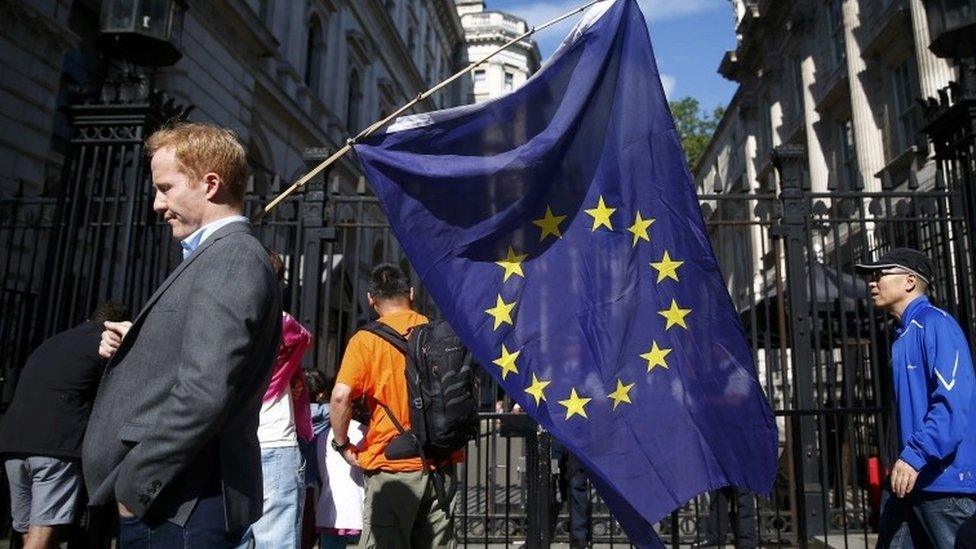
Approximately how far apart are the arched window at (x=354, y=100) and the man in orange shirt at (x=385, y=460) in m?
25.4

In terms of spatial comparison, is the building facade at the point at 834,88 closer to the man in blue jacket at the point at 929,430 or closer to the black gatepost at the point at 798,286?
the black gatepost at the point at 798,286

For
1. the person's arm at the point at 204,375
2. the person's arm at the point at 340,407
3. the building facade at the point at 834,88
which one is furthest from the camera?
the building facade at the point at 834,88

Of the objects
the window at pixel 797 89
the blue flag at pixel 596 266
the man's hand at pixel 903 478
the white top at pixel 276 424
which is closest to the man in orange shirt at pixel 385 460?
the white top at pixel 276 424

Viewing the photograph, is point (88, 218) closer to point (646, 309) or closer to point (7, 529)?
point (7, 529)

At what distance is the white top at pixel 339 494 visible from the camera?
4.92 m

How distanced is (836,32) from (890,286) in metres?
21.5

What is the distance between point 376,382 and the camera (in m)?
4.09

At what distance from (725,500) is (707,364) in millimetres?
3495

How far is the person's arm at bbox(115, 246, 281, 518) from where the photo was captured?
1.96 meters

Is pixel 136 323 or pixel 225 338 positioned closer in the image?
pixel 225 338

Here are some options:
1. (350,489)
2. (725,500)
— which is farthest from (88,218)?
(725,500)

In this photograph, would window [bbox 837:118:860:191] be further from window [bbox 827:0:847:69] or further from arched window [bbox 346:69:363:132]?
arched window [bbox 346:69:363:132]

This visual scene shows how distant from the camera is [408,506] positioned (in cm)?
392

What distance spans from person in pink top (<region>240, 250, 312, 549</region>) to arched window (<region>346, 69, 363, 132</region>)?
82.5 ft
